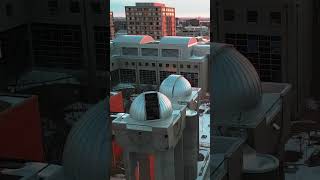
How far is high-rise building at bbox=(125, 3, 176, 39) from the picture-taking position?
1508mm

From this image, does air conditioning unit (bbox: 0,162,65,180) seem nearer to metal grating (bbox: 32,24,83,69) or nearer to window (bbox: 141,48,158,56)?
metal grating (bbox: 32,24,83,69)

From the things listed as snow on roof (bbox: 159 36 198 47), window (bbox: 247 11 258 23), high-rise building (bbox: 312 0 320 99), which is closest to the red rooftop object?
snow on roof (bbox: 159 36 198 47)

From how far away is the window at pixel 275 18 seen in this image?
59.2 inches

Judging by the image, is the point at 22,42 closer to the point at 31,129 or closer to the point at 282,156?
the point at 31,129

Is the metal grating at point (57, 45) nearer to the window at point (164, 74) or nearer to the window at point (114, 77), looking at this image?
the window at point (114, 77)

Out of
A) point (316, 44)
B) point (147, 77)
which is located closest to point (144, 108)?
point (147, 77)

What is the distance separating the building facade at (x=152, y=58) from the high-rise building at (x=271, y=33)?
0.10 meters

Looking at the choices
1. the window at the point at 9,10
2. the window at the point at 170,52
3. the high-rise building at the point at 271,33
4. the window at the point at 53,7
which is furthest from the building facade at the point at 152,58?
the window at the point at 9,10

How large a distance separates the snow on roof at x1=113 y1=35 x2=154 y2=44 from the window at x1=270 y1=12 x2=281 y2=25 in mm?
408

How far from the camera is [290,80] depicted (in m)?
1.58

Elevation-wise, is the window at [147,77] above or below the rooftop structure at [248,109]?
above

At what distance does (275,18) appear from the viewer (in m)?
1.52

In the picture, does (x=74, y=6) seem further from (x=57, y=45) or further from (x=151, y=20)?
(x=151, y=20)

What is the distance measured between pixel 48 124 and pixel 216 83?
1.94ft
